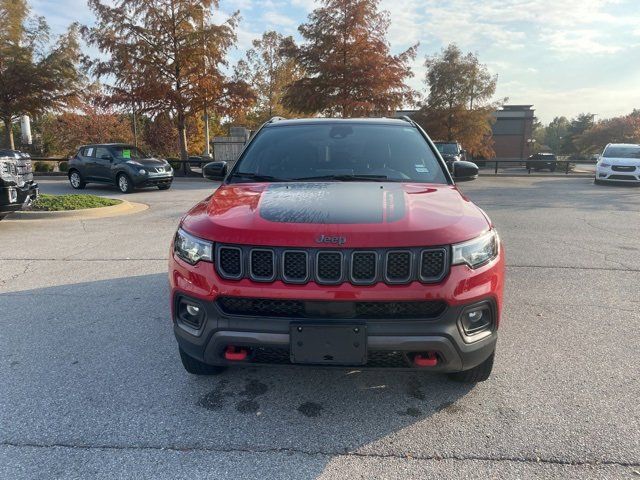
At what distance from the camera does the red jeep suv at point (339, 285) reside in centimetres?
235

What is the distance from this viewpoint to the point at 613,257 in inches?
258

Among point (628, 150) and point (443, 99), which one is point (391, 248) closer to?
point (628, 150)

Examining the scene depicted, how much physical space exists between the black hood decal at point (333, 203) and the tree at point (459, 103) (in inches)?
1061

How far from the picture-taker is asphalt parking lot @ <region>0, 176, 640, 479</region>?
7.63 ft

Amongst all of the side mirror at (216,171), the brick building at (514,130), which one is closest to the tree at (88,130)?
the side mirror at (216,171)

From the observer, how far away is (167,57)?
820 inches

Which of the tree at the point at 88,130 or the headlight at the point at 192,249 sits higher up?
the tree at the point at 88,130

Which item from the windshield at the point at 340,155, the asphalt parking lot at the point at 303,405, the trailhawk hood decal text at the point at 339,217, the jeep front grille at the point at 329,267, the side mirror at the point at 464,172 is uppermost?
the windshield at the point at 340,155

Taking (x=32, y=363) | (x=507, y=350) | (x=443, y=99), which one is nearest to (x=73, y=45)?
(x=443, y=99)

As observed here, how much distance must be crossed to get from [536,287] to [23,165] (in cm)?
865

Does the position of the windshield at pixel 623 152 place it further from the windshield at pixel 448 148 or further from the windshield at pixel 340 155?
the windshield at pixel 340 155

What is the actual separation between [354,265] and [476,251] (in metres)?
0.69

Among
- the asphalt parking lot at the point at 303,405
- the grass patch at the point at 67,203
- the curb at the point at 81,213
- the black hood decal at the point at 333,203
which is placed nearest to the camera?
the asphalt parking lot at the point at 303,405

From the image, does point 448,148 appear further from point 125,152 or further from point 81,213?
point 81,213
